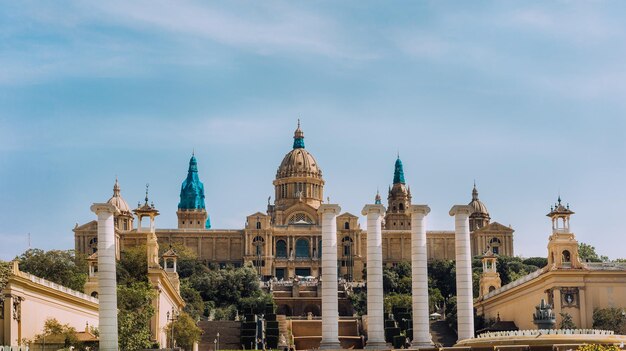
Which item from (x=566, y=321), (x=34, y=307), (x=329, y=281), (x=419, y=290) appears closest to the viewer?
(x=419, y=290)

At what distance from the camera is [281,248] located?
185 meters

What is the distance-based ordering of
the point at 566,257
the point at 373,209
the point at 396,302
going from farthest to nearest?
the point at 396,302 < the point at 566,257 < the point at 373,209

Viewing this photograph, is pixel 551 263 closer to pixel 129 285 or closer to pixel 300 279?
pixel 129 285

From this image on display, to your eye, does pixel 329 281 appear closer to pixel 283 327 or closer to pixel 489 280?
pixel 283 327

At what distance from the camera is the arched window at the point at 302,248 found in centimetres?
18412

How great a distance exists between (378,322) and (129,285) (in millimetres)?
35290

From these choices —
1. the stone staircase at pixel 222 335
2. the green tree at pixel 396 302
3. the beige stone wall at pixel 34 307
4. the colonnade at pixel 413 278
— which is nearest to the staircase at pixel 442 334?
the green tree at pixel 396 302

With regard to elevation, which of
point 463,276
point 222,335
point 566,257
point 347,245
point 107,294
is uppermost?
point 347,245

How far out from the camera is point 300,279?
528ft

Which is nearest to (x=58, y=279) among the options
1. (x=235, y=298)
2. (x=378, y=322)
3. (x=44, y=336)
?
(x=235, y=298)

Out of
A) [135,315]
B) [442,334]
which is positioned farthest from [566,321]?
[135,315]

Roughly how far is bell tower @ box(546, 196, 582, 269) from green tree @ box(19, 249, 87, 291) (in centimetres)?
4585

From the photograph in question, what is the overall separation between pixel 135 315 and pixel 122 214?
3907 inches

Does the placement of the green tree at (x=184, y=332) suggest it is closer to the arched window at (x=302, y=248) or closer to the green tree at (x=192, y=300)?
the green tree at (x=192, y=300)
